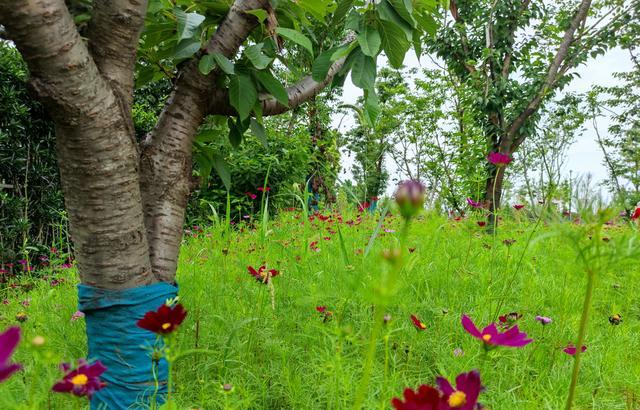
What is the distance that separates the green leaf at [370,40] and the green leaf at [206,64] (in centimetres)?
47

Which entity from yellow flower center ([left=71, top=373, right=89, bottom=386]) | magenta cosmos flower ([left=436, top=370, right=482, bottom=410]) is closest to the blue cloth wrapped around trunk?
yellow flower center ([left=71, top=373, right=89, bottom=386])

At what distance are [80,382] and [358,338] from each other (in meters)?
1.13

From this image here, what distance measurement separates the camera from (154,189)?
1.51 meters

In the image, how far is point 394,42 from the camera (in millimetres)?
1243

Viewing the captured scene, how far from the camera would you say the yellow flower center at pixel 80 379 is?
66 cm

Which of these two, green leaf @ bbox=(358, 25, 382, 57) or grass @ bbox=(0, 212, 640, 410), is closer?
green leaf @ bbox=(358, 25, 382, 57)

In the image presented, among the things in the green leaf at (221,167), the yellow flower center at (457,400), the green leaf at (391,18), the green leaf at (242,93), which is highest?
the green leaf at (391,18)

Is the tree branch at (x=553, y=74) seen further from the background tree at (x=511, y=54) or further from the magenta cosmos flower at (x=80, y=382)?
the magenta cosmos flower at (x=80, y=382)

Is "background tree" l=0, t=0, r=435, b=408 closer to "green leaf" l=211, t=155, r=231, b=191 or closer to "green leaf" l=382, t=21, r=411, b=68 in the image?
"green leaf" l=382, t=21, r=411, b=68

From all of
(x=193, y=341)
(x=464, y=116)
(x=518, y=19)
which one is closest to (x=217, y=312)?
(x=193, y=341)

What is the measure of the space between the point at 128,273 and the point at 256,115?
0.70 meters

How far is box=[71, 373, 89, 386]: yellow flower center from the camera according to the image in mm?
664

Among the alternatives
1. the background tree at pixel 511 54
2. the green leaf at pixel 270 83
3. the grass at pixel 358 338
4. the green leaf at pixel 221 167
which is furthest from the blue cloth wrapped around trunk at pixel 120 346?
the background tree at pixel 511 54

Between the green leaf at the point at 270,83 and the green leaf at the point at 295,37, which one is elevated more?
the green leaf at the point at 295,37
